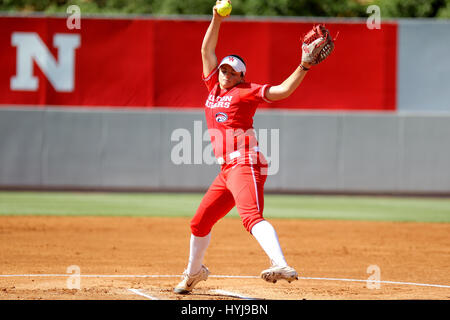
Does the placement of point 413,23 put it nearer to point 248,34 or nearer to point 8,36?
point 248,34

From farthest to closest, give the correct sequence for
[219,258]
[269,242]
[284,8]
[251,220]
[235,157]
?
1. [284,8]
2. [219,258]
3. [235,157]
4. [251,220]
5. [269,242]

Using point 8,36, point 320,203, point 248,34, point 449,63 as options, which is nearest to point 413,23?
point 449,63

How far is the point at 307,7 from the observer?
27.4 m

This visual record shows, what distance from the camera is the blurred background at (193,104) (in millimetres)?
18984

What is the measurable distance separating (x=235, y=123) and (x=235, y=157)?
0.30m

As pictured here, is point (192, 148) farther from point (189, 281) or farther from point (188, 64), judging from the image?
point (189, 281)

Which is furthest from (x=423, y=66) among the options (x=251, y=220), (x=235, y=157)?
(x=251, y=220)

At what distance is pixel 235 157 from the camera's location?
6.54 metres

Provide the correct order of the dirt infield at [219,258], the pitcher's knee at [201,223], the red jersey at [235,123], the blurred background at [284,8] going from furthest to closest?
the blurred background at [284,8]
the dirt infield at [219,258]
the pitcher's knee at [201,223]
the red jersey at [235,123]

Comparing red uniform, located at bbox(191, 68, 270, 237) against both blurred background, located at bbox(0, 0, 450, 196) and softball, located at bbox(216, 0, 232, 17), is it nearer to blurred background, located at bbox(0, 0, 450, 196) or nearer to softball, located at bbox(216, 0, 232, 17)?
softball, located at bbox(216, 0, 232, 17)

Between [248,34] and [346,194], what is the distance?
4.90 m

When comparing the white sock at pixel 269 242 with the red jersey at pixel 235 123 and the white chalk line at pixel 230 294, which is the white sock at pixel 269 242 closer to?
the red jersey at pixel 235 123

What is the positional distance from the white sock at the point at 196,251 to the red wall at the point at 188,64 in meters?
12.8

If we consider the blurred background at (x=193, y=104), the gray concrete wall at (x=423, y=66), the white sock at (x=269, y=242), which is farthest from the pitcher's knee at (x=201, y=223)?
the gray concrete wall at (x=423, y=66)
